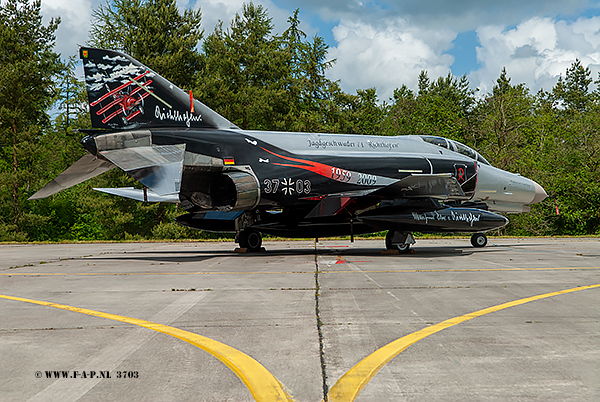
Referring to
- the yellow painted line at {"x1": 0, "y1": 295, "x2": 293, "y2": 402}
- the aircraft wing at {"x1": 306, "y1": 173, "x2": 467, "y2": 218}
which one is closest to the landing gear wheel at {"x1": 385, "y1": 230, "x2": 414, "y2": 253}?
the aircraft wing at {"x1": 306, "y1": 173, "x2": 467, "y2": 218}

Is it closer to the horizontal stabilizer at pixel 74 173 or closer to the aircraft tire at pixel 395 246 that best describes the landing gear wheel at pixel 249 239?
the aircraft tire at pixel 395 246

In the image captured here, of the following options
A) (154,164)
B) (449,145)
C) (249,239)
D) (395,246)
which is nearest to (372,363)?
(154,164)

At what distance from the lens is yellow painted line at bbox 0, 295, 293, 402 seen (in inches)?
132

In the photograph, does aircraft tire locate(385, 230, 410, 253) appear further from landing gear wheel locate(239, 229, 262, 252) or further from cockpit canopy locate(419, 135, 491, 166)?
landing gear wheel locate(239, 229, 262, 252)

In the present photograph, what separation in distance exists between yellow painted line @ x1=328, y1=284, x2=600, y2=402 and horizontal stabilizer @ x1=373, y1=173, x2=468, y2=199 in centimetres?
784

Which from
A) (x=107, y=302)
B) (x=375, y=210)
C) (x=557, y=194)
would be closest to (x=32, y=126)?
(x=375, y=210)

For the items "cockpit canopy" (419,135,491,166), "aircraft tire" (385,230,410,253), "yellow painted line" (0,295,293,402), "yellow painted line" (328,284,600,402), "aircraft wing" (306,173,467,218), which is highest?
"cockpit canopy" (419,135,491,166)

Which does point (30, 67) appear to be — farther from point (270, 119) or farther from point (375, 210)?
point (375, 210)

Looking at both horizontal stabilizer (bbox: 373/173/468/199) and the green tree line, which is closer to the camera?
horizontal stabilizer (bbox: 373/173/468/199)

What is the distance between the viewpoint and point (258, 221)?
1567 centimetres

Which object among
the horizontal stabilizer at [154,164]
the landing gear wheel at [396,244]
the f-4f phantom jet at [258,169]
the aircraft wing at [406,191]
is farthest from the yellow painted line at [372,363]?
the landing gear wheel at [396,244]

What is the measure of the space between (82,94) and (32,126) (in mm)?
4320

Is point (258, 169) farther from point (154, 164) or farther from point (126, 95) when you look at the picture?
point (126, 95)

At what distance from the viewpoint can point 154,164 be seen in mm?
11609
